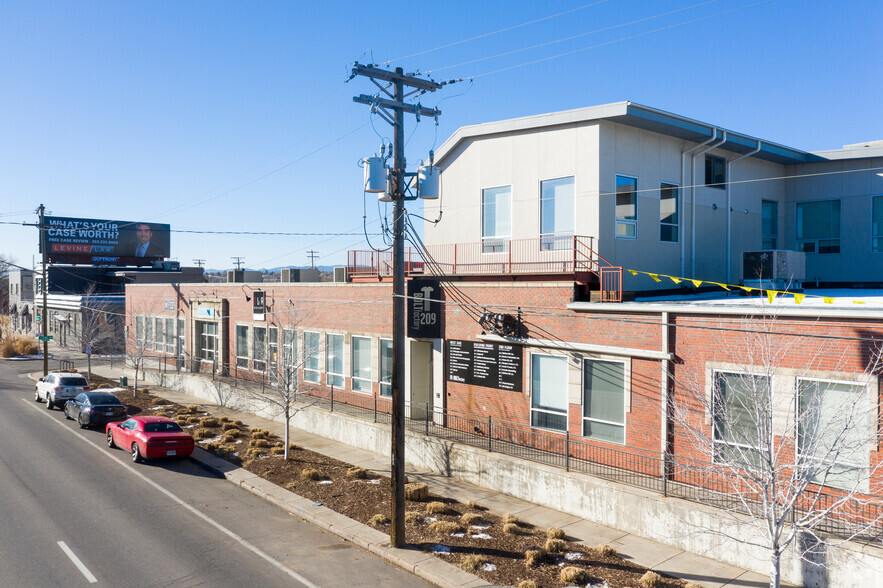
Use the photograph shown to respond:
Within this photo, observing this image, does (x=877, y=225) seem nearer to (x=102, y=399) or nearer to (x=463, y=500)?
(x=463, y=500)

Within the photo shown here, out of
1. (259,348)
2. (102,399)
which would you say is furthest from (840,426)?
(102,399)

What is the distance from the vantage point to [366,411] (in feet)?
82.7

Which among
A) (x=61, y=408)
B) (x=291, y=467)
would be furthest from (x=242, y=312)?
(x=291, y=467)

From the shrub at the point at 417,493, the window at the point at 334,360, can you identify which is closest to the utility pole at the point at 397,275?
the shrub at the point at 417,493

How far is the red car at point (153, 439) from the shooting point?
2122cm

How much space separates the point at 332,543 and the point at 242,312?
2204 cm

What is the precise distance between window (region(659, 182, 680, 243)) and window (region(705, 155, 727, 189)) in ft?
7.39

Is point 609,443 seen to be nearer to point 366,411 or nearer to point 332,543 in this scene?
point 332,543

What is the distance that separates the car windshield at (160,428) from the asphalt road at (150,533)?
43.3 inches

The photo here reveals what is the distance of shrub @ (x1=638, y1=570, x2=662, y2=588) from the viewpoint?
1234 cm

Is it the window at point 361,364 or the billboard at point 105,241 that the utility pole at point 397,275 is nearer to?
the window at point 361,364

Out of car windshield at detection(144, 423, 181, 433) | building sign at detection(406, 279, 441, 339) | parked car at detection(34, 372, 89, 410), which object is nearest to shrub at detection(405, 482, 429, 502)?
building sign at detection(406, 279, 441, 339)

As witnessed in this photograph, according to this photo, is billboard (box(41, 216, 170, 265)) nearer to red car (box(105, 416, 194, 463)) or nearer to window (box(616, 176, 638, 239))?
red car (box(105, 416, 194, 463))

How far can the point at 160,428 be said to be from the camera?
2208cm
